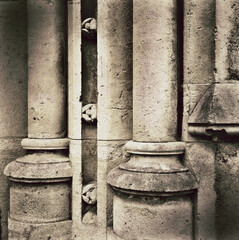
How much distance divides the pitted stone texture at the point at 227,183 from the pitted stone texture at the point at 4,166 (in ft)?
3.96

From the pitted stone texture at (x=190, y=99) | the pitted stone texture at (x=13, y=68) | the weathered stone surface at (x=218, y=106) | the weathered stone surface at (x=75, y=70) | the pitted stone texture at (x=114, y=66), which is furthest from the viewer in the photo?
the pitted stone texture at (x=13, y=68)

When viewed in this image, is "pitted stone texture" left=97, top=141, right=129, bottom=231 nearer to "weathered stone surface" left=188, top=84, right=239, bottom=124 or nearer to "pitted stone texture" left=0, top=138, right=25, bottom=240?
"weathered stone surface" left=188, top=84, right=239, bottom=124

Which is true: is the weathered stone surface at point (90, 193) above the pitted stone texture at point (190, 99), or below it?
below

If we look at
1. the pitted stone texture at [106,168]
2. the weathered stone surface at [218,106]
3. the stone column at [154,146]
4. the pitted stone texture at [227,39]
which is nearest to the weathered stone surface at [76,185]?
the pitted stone texture at [106,168]

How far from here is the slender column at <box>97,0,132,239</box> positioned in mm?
1911

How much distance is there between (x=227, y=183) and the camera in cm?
171

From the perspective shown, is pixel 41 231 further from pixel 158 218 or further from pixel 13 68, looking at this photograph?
pixel 13 68

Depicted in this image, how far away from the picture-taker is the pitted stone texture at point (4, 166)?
7.34 feet

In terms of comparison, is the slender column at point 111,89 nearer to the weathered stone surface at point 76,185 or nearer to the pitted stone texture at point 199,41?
the weathered stone surface at point 76,185

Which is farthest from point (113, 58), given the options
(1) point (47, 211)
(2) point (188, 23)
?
(1) point (47, 211)

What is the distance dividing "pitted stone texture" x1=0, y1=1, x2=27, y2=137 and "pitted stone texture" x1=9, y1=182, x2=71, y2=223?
1.23ft

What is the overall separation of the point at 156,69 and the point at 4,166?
1117 mm

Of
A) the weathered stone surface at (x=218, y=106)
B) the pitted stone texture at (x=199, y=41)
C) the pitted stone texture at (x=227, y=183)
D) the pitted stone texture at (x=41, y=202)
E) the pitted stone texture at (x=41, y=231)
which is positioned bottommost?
the pitted stone texture at (x=41, y=231)

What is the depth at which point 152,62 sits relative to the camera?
1.76m
